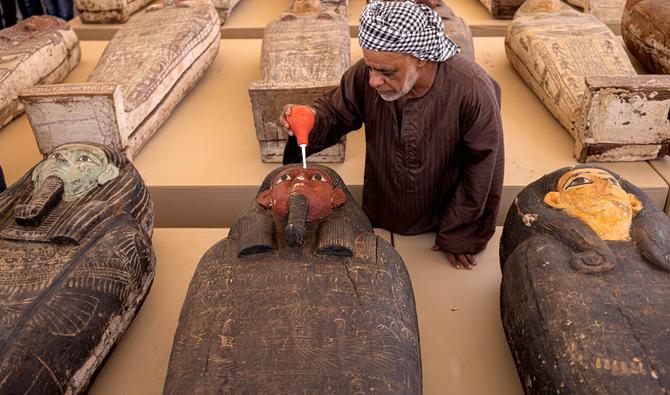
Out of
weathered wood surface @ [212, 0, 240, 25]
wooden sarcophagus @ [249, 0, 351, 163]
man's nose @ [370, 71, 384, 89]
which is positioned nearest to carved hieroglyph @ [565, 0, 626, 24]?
wooden sarcophagus @ [249, 0, 351, 163]

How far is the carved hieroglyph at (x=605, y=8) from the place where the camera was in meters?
4.77

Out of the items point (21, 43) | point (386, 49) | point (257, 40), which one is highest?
point (386, 49)

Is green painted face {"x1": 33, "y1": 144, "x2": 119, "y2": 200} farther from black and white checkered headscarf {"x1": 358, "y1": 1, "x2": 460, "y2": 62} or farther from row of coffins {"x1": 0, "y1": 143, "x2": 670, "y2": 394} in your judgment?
black and white checkered headscarf {"x1": 358, "y1": 1, "x2": 460, "y2": 62}

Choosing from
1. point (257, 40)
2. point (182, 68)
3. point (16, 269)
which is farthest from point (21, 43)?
point (16, 269)

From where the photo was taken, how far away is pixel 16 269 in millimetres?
1940

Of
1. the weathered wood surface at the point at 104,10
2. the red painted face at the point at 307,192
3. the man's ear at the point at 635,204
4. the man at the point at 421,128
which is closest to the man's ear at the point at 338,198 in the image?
the red painted face at the point at 307,192

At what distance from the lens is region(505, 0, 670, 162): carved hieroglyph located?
2920 millimetres

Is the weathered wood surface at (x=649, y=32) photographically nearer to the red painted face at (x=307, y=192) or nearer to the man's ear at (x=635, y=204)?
the man's ear at (x=635, y=204)

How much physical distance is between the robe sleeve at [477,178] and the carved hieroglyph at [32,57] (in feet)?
8.99

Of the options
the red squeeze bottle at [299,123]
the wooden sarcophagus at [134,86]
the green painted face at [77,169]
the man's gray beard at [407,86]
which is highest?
the man's gray beard at [407,86]

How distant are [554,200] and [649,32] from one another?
2426 mm

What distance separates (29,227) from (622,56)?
3.32 m

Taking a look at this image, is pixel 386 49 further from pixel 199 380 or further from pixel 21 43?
pixel 21 43

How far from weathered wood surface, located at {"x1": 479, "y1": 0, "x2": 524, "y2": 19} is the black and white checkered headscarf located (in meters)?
3.24
